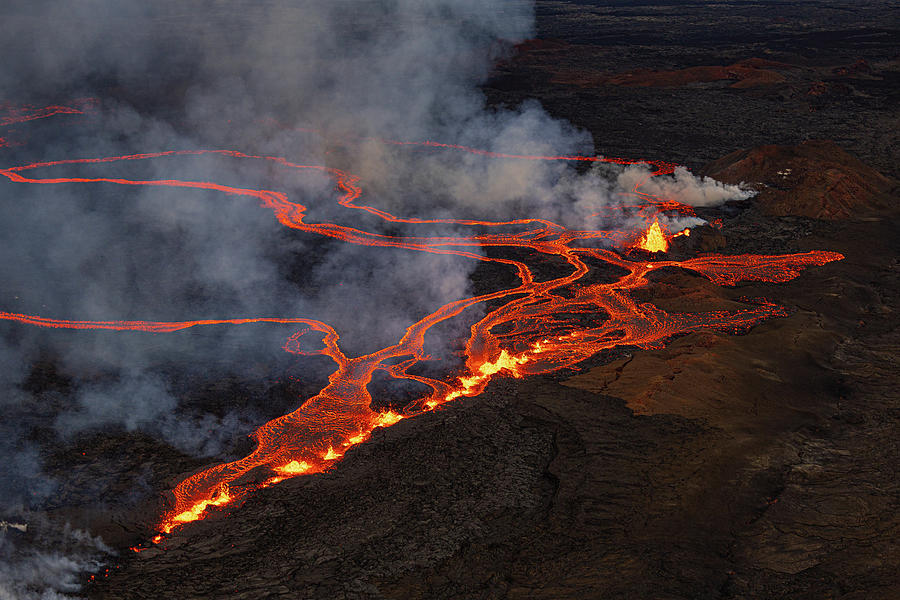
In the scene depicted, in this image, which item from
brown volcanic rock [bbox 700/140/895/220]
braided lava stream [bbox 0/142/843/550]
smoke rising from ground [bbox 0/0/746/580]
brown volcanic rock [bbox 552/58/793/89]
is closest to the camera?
braided lava stream [bbox 0/142/843/550]

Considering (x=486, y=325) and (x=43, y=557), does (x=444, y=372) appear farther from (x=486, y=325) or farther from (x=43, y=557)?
(x=43, y=557)

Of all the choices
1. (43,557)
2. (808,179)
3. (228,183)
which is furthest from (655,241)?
(43,557)

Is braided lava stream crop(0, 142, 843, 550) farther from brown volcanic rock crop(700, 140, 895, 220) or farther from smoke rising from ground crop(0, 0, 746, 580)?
brown volcanic rock crop(700, 140, 895, 220)

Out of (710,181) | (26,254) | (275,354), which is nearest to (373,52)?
(710,181)

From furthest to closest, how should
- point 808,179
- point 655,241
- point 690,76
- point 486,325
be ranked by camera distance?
point 690,76, point 808,179, point 655,241, point 486,325

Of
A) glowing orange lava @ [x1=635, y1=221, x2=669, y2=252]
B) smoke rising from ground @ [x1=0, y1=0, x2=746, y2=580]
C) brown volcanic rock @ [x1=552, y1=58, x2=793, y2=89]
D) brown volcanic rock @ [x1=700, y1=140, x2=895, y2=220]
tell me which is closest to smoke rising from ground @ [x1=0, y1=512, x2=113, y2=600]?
smoke rising from ground @ [x1=0, y1=0, x2=746, y2=580]

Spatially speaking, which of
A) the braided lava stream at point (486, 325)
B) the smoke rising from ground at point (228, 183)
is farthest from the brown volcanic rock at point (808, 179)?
the braided lava stream at point (486, 325)
